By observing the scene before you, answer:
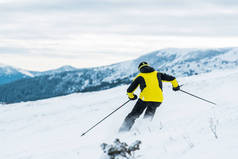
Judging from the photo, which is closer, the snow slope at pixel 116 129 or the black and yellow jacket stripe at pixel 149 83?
the snow slope at pixel 116 129

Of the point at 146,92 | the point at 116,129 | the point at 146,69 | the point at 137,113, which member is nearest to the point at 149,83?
the point at 146,92

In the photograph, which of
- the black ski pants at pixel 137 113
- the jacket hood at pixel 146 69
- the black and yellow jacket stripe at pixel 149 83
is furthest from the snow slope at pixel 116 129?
the jacket hood at pixel 146 69

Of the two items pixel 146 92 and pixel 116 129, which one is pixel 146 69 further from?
pixel 116 129

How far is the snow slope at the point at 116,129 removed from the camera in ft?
14.7

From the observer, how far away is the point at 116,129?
28.8 ft

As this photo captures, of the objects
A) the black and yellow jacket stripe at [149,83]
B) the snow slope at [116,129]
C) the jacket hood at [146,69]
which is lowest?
the snow slope at [116,129]

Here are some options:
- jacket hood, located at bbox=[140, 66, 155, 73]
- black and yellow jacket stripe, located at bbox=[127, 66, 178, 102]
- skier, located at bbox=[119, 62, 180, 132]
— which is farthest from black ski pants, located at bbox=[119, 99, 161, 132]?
jacket hood, located at bbox=[140, 66, 155, 73]

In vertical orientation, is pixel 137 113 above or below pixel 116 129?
above

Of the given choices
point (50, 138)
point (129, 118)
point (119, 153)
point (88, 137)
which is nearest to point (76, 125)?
point (50, 138)

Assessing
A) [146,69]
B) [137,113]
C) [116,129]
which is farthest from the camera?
[116,129]

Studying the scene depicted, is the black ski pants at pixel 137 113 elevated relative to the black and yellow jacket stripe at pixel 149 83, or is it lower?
lower

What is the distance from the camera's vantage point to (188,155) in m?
3.86

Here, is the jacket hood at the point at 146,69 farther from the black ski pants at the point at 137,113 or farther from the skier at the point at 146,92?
the black ski pants at the point at 137,113

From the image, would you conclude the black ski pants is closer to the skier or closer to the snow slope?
the skier
